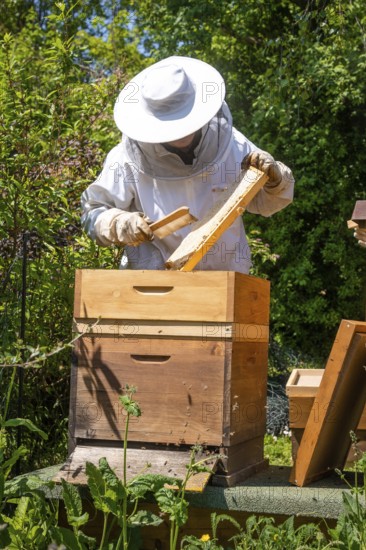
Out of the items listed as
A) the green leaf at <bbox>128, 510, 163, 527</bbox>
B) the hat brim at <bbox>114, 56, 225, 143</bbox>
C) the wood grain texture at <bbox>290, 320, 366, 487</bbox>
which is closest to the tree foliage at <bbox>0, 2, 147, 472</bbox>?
the hat brim at <bbox>114, 56, 225, 143</bbox>

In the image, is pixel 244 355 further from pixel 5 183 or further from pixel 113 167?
pixel 5 183

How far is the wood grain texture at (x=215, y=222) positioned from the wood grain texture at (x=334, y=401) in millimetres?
585

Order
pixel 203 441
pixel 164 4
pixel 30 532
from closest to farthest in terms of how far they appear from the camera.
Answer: pixel 30 532 → pixel 203 441 → pixel 164 4

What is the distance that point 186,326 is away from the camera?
3.01 m

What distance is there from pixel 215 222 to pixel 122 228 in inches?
14.5

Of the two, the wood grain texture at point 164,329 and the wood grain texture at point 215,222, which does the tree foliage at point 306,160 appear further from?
the wood grain texture at point 164,329

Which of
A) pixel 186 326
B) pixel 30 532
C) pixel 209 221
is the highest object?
pixel 209 221

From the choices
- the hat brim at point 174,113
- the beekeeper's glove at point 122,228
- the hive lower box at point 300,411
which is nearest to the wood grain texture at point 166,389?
the hive lower box at point 300,411

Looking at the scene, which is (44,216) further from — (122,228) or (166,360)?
(166,360)

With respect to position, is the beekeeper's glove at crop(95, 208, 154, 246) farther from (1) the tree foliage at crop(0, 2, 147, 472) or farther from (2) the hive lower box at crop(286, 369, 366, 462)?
(2) the hive lower box at crop(286, 369, 366, 462)

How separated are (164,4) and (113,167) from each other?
638cm

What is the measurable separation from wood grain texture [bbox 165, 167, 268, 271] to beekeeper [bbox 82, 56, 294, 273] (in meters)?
0.09

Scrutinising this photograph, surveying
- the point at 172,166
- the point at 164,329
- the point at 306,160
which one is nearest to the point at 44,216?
the point at 172,166

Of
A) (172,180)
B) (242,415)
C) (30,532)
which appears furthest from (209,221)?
(30,532)
